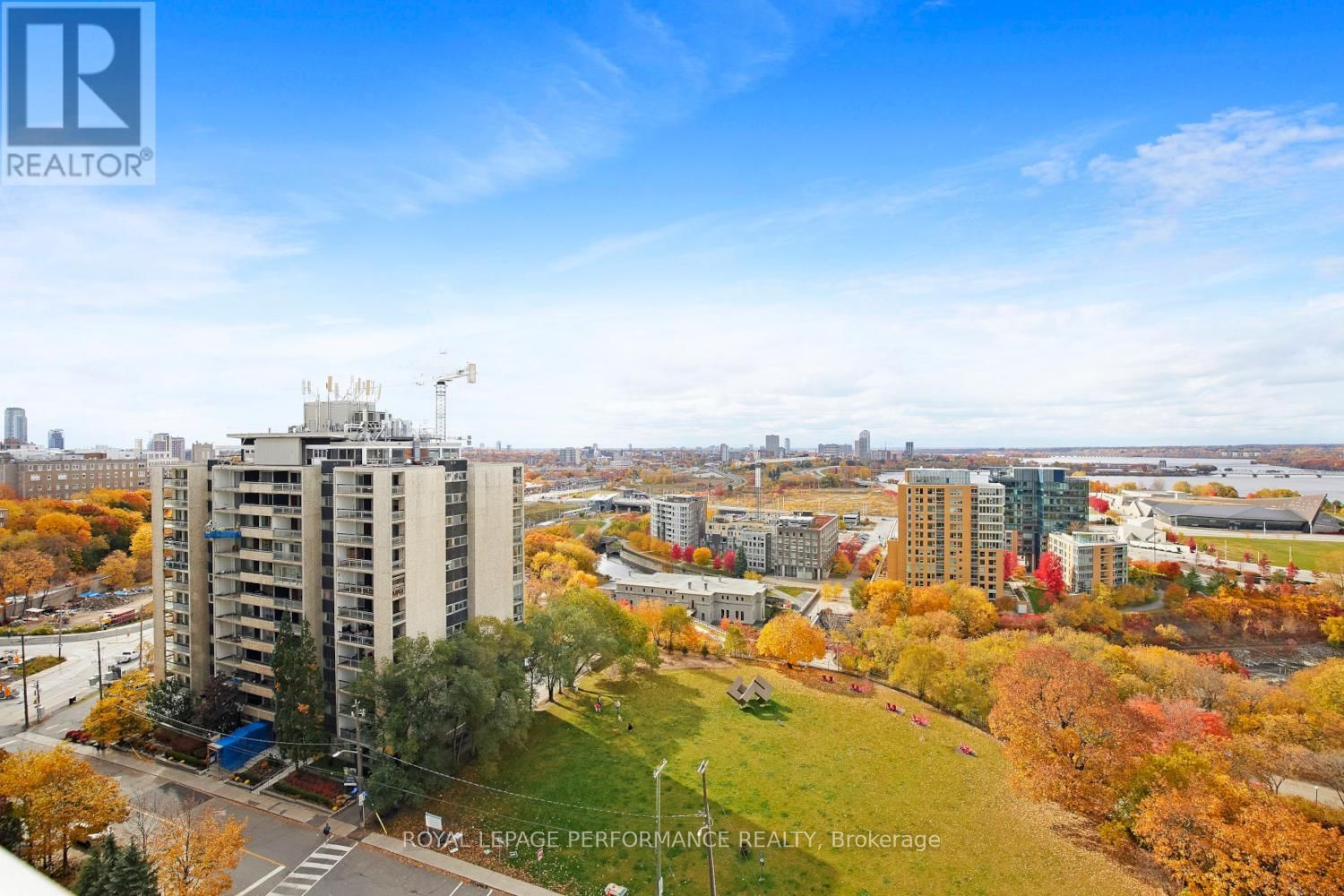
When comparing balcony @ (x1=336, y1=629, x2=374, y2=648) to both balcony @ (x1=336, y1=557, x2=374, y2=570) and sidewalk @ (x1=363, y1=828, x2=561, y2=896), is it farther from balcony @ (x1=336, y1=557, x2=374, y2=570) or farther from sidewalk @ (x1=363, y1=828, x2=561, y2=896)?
sidewalk @ (x1=363, y1=828, x2=561, y2=896)

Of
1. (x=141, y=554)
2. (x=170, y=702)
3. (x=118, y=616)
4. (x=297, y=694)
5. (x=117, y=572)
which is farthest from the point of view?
(x=141, y=554)

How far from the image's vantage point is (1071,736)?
21.7 meters

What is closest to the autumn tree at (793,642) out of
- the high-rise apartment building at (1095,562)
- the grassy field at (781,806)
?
the grassy field at (781,806)

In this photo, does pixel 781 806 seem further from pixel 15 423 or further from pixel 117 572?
pixel 15 423

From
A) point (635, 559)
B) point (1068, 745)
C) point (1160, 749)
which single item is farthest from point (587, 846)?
point (635, 559)

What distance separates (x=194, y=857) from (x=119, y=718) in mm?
13512

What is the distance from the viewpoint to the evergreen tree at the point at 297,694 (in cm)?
2327

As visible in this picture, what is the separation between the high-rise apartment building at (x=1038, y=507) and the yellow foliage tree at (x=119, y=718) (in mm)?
68984

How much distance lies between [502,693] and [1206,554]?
252 ft

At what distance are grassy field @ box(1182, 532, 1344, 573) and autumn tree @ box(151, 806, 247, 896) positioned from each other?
7594 centimetres

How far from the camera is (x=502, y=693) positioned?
2325 centimetres

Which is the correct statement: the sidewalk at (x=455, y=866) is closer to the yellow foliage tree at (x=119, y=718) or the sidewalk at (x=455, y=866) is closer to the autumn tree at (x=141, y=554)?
the yellow foliage tree at (x=119, y=718)

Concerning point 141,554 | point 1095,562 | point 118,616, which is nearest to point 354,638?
point 118,616

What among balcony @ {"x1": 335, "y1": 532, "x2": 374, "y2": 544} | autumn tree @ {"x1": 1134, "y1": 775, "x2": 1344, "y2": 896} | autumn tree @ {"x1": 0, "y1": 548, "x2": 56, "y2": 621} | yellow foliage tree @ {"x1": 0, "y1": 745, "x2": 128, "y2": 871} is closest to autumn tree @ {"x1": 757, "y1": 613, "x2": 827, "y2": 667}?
autumn tree @ {"x1": 1134, "y1": 775, "x2": 1344, "y2": 896}
